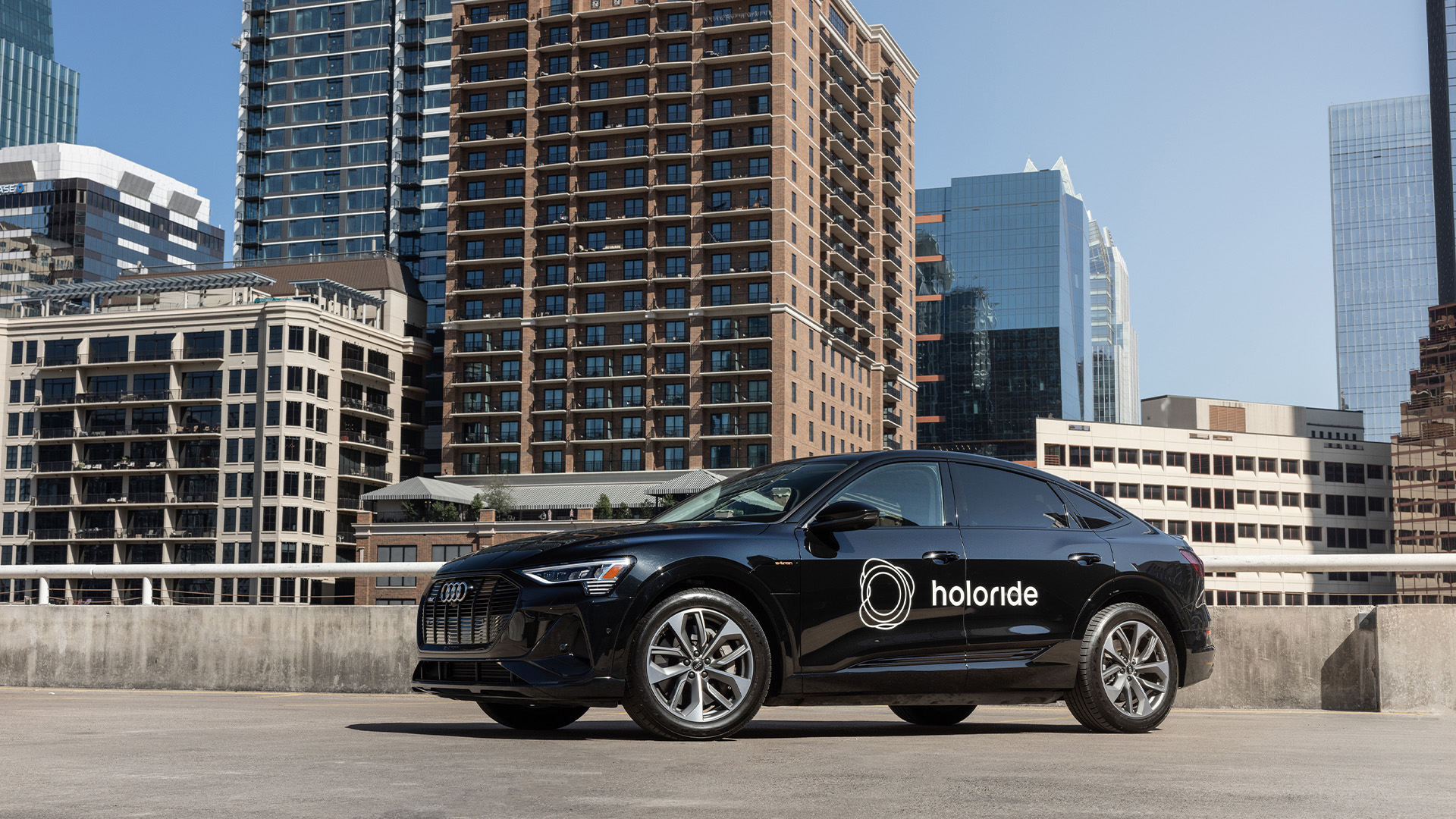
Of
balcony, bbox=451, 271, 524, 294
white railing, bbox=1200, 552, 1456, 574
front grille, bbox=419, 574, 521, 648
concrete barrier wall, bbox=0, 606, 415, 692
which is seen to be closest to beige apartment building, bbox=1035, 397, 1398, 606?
balcony, bbox=451, 271, 524, 294

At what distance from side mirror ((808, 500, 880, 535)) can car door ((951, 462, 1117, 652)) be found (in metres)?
0.86

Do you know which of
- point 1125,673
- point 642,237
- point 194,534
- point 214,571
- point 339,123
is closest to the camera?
point 1125,673

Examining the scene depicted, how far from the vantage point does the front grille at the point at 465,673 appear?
725 cm

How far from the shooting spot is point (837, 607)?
7.64 m

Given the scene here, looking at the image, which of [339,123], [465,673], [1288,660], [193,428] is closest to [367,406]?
[193,428]

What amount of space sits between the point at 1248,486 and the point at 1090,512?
413ft

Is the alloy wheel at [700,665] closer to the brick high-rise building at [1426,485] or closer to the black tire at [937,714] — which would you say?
the black tire at [937,714]

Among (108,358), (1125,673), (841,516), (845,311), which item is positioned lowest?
(1125,673)

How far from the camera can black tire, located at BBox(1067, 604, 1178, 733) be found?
8.35 m

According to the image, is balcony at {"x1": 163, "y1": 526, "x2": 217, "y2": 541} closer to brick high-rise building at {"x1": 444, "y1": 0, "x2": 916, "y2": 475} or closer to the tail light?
brick high-rise building at {"x1": 444, "y1": 0, "x2": 916, "y2": 475}

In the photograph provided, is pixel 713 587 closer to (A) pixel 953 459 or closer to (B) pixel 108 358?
(A) pixel 953 459

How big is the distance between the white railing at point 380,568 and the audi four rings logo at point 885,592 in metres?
2.87

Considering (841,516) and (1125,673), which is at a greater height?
(841,516)

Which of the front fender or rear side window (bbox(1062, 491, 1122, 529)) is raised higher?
rear side window (bbox(1062, 491, 1122, 529))
